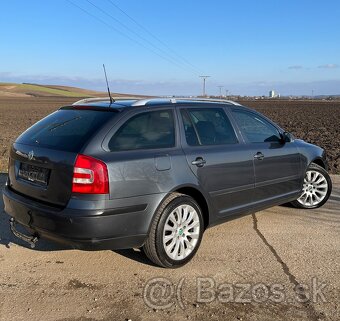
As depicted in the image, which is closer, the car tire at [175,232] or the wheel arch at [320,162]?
the car tire at [175,232]

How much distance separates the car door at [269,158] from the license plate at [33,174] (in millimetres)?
2311

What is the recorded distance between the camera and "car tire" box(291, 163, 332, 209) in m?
6.22

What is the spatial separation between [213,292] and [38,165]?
1.93 meters

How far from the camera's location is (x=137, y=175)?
12.8 ft

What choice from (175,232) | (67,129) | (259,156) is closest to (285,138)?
(259,156)

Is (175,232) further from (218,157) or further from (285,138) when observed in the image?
(285,138)

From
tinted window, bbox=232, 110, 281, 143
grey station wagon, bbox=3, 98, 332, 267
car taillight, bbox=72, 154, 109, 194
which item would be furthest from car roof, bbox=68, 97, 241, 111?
car taillight, bbox=72, 154, 109, 194

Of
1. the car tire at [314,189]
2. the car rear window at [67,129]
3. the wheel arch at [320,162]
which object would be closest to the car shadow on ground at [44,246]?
the car rear window at [67,129]

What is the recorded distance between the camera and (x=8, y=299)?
3.59 metres

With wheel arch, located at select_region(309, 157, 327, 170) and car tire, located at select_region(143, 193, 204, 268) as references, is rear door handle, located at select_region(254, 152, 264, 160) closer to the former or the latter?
car tire, located at select_region(143, 193, 204, 268)

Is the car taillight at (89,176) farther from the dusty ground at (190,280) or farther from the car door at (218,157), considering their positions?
the car door at (218,157)

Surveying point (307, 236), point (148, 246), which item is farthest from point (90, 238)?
point (307, 236)

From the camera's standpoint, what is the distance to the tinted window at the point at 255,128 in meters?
5.21

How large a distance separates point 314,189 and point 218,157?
2.30 m
